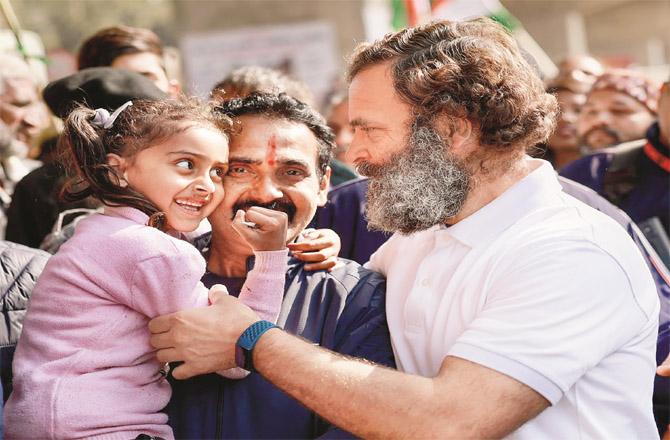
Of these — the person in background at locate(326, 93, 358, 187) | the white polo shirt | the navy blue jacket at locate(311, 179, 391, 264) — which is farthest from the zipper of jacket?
the person in background at locate(326, 93, 358, 187)

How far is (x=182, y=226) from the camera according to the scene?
9.61 feet

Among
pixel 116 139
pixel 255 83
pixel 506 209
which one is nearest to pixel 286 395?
pixel 506 209

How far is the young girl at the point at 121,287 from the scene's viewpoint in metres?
2.64

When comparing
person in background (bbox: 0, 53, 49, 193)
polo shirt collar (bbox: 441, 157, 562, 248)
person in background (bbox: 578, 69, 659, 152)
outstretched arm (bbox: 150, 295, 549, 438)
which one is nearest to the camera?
outstretched arm (bbox: 150, 295, 549, 438)

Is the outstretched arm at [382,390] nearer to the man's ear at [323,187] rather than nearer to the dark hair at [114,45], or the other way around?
the man's ear at [323,187]

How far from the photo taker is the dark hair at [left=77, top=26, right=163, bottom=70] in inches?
199

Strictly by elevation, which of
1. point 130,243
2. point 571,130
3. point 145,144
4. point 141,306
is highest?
point 145,144

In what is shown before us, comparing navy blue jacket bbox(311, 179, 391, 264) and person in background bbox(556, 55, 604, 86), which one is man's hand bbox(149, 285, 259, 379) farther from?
person in background bbox(556, 55, 604, 86)

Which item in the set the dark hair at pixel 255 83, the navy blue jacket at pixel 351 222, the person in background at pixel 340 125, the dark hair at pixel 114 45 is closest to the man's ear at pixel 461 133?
the navy blue jacket at pixel 351 222

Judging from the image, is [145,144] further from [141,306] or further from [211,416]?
[211,416]

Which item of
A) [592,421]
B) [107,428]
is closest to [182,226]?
[107,428]

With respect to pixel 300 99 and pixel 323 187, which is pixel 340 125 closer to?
pixel 300 99

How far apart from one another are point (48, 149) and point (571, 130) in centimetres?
378

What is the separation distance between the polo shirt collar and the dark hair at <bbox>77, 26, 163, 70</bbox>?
2.89 metres
